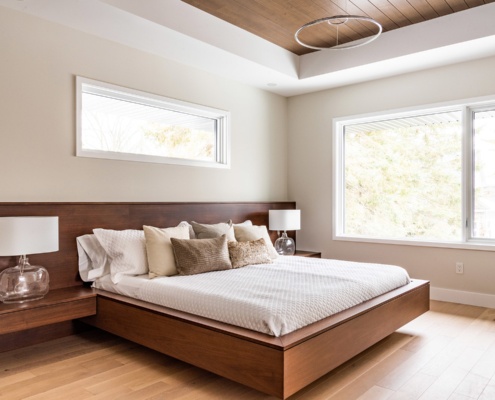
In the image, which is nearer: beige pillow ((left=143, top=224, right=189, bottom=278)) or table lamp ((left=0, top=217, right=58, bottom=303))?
table lamp ((left=0, top=217, right=58, bottom=303))

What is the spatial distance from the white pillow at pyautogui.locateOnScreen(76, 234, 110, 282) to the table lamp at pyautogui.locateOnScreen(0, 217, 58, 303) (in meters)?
0.43

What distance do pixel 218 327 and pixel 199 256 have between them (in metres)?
1.03

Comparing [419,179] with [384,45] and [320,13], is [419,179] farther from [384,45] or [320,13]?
[320,13]

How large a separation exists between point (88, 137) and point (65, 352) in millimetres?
1741

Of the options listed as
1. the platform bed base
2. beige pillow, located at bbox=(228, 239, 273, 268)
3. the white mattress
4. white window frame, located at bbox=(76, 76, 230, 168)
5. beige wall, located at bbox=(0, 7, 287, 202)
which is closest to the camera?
the platform bed base

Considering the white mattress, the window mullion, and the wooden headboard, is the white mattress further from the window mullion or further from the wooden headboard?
the window mullion

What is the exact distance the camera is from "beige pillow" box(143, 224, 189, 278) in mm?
3225

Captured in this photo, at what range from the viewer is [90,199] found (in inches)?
139

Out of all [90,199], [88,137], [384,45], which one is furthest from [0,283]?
[384,45]

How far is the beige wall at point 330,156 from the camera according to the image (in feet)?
13.9

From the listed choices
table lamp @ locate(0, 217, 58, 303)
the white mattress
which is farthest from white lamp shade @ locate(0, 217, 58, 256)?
the white mattress

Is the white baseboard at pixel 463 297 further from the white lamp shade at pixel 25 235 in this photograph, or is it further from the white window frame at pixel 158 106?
the white lamp shade at pixel 25 235

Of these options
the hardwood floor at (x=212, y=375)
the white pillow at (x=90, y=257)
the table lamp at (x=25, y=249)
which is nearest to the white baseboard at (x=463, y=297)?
the hardwood floor at (x=212, y=375)

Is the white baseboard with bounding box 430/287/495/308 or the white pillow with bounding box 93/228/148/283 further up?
the white pillow with bounding box 93/228/148/283
